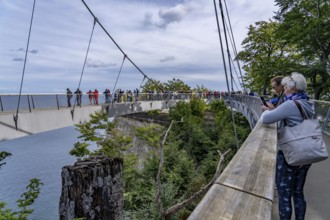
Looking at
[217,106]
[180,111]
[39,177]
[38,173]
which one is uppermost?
[217,106]

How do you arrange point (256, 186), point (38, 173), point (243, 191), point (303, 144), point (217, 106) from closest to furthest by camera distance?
point (243, 191) → point (256, 186) → point (303, 144) → point (38, 173) → point (217, 106)

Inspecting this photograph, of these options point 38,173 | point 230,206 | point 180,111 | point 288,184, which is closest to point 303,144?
point 288,184

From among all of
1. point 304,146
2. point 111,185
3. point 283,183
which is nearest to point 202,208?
point 111,185

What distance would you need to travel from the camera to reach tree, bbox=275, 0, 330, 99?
1798 centimetres

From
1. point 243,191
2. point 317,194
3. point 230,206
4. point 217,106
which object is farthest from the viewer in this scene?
point 217,106

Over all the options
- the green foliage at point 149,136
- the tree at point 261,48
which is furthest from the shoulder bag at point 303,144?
the tree at point 261,48

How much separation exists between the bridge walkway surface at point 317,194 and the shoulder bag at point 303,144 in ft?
3.28

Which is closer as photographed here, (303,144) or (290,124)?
(303,144)

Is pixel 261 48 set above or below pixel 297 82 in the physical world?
above

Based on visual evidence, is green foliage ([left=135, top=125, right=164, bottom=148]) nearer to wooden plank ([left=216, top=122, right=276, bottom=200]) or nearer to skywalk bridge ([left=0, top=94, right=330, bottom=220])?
skywalk bridge ([left=0, top=94, right=330, bottom=220])

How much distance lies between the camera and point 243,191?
4.83 ft

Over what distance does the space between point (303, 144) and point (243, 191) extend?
109 cm

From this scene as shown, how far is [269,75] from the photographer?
21484 mm

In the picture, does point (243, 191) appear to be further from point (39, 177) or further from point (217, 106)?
point (217, 106)
